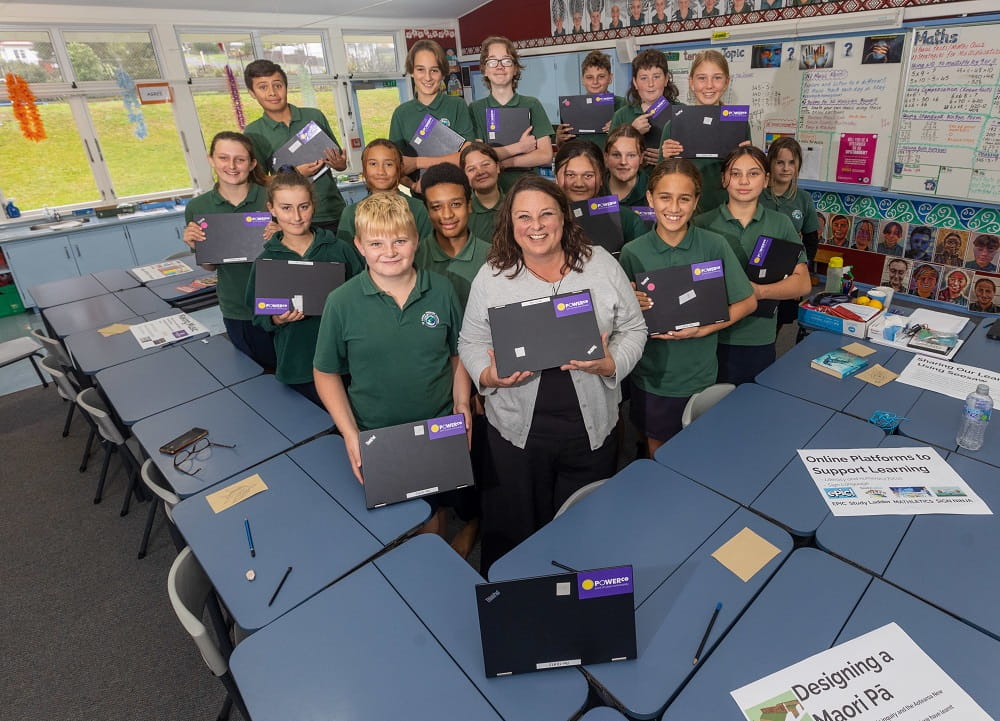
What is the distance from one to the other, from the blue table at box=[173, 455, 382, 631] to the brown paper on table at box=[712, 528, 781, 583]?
107cm

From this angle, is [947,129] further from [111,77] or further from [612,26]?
[111,77]

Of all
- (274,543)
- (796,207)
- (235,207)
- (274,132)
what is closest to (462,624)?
(274,543)

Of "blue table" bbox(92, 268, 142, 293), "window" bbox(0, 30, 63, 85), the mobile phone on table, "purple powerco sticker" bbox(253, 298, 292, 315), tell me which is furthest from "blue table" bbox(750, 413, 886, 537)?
"window" bbox(0, 30, 63, 85)

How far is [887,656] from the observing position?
54.2 inches

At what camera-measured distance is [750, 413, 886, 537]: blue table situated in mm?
1794

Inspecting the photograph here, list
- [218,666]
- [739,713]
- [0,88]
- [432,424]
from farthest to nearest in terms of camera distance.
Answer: [0,88] < [432,424] < [218,666] < [739,713]

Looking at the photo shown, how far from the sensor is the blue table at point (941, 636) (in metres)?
1.30

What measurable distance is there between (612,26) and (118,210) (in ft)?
20.8

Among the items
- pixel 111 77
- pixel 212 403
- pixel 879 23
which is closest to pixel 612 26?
pixel 879 23

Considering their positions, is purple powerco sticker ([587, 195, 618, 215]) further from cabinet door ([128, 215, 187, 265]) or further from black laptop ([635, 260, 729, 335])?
cabinet door ([128, 215, 187, 265])

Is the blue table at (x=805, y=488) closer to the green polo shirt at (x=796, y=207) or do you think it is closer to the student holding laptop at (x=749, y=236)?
the student holding laptop at (x=749, y=236)

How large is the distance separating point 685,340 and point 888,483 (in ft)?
3.11

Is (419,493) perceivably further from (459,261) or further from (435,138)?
(435,138)

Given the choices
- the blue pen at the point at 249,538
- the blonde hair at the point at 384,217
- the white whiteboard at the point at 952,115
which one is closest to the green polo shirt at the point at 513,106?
the blonde hair at the point at 384,217
